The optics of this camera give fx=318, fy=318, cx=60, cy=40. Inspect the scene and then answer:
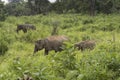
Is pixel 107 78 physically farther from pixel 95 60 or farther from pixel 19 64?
pixel 19 64

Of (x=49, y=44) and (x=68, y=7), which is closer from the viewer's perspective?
(x=49, y=44)

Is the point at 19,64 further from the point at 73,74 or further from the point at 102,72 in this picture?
the point at 102,72

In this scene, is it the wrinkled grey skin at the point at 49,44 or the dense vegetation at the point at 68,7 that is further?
the dense vegetation at the point at 68,7

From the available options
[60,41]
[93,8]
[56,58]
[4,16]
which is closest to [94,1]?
[93,8]

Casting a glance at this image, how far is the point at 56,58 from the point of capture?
236 inches

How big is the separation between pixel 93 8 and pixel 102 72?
24.7 metres

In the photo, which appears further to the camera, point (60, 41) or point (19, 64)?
point (60, 41)

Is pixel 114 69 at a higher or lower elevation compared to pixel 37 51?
higher

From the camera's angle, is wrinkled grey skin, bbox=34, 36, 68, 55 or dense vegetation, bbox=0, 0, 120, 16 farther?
dense vegetation, bbox=0, 0, 120, 16

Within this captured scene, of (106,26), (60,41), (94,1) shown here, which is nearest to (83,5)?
(94,1)

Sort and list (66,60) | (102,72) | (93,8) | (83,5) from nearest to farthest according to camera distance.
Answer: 1. (102,72)
2. (66,60)
3. (93,8)
4. (83,5)

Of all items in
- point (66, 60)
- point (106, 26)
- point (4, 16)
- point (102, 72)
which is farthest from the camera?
point (4, 16)

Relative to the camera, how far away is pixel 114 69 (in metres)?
5.34

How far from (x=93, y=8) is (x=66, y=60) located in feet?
78.9
